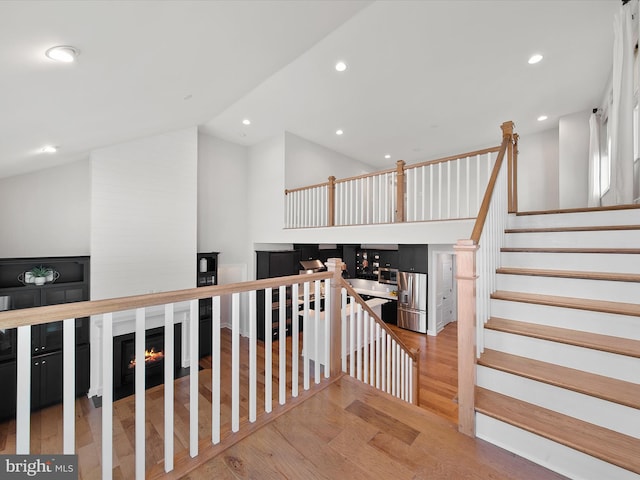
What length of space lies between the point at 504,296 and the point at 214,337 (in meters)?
2.05

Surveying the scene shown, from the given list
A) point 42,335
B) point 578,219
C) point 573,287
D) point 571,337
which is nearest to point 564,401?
point 571,337

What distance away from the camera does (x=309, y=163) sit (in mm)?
6652

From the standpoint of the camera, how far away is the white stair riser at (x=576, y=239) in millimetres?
1988

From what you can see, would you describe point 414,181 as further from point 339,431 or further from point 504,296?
point 339,431

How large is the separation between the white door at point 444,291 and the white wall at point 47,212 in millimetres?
7450

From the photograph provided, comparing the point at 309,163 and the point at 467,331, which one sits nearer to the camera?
the point at 467,331

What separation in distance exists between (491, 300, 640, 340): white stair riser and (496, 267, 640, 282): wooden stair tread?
10.8 inches

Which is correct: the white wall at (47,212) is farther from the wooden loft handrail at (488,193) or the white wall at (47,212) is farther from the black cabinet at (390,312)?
the black cabinet at (390,312)

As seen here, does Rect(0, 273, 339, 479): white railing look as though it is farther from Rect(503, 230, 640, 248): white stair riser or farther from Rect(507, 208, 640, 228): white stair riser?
Rect(507, 208, 640, 228): white stair riser

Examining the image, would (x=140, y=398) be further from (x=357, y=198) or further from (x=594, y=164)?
(x=594, y=164)

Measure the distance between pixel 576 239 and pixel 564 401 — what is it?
55.5 inches

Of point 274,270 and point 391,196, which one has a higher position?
point 391,196

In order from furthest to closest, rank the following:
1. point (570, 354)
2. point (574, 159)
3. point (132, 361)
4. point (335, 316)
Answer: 1. point (574, 159)
2. point (132, 361)
3. point (335, 316)
4. point (570, 354)

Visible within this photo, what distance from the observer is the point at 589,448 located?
1.24 m
